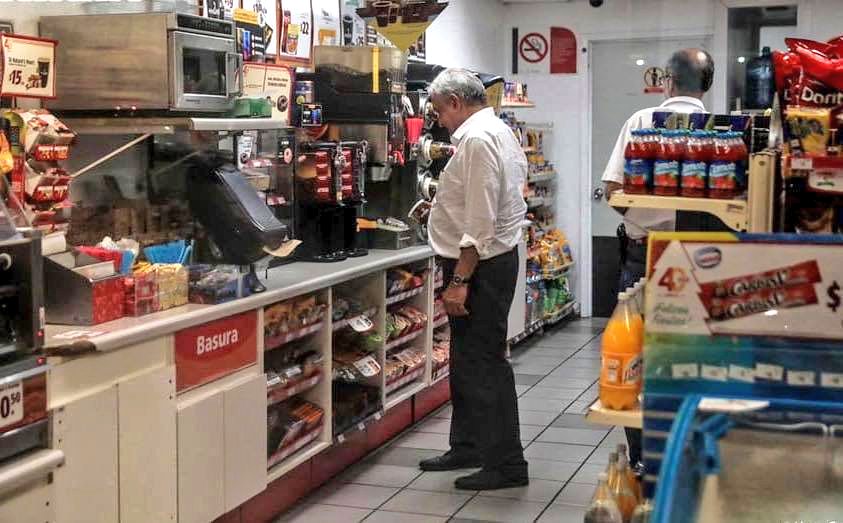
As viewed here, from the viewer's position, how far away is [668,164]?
9.51ft

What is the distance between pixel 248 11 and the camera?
5.53m

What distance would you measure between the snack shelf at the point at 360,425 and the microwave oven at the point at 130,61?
1.68 m

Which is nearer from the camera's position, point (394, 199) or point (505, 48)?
point (394, 199)

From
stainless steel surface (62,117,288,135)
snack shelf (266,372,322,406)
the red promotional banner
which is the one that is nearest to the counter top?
snack shelf (266,372,322,406)

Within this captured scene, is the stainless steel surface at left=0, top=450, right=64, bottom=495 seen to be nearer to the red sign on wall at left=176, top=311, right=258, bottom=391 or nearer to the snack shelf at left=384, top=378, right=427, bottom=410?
the red sign on wall at left=176, top=311, right=258, bottom=391

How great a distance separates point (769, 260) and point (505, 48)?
26.0 feet

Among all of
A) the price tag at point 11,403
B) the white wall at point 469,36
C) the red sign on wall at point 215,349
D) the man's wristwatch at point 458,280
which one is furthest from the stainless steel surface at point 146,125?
the white wall at point 469,36

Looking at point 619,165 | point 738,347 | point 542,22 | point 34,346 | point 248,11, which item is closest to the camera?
point 738,347

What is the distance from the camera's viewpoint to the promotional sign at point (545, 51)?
31.8ft

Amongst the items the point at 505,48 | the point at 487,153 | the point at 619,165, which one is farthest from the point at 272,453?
the point at 505,48

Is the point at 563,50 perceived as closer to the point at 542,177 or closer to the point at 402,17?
the point at 542,177

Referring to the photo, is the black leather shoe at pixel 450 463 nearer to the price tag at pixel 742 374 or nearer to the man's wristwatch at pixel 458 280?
the man's wristwatch at pixel 458 280

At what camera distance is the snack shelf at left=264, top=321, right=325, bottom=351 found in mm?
4555

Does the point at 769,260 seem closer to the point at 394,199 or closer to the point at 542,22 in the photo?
the point at 394,199
